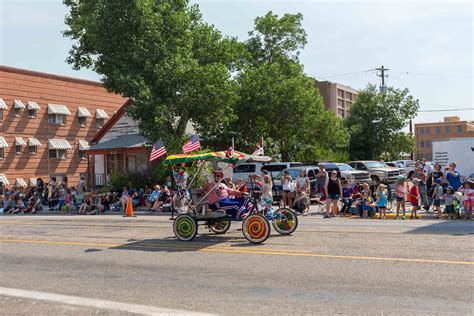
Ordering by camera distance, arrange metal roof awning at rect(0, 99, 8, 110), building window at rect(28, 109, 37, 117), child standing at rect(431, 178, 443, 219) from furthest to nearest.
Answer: building window at rect(28, 109, 37, 117), metal roof awning at rect(0, 99, 8, 110), child standing at rect(431, 178, 443, 219)

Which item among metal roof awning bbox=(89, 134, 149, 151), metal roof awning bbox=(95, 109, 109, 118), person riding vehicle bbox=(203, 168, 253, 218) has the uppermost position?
metal roof awning bbox=(95, 109, 109, 118)

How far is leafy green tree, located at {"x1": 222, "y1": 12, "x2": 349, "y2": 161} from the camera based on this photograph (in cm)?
3816

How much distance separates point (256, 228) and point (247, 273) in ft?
11.2

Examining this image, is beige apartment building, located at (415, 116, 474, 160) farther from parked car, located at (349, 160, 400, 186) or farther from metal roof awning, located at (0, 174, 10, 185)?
metal roof awning, located at (0, 174, 10, 185)

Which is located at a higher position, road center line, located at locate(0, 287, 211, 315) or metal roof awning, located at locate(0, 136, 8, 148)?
metal roof awning, located at locate(0, 136, 8, 148)

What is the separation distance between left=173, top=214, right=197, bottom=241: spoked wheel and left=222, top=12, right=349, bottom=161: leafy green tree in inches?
948

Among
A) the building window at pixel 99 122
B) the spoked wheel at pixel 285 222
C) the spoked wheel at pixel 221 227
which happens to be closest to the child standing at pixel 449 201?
the spoked wheel at pixel 285 222

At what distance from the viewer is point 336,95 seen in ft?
412

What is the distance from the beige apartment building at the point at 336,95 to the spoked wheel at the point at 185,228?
349ft

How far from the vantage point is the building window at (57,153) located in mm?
52656

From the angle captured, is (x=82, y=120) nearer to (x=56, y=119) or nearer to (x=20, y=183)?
(x=56, y=119)

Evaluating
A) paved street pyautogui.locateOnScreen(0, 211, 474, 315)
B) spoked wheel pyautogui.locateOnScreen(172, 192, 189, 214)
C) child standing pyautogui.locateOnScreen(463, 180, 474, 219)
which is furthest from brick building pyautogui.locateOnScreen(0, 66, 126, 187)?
child standing pyautogui.locateOnScreen(463, 180, 474, 219)

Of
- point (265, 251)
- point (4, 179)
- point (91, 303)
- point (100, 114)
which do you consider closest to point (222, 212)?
point (265, 251)

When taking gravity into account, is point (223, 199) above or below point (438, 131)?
below
